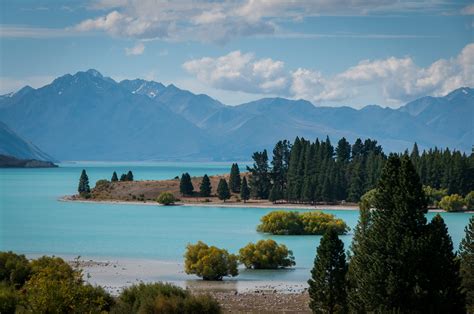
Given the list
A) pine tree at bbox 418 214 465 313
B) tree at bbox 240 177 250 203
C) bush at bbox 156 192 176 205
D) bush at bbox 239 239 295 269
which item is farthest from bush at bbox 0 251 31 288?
bush at bbox 156 192 176 205

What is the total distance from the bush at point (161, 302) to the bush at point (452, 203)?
80.2m

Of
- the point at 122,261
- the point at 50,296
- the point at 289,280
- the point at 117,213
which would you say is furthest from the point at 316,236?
the point at 50,296

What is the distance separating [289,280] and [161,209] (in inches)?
2736

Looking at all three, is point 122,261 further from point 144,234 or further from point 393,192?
point 393,192

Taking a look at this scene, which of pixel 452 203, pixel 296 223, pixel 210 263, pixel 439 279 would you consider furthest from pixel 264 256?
pixel 452 203

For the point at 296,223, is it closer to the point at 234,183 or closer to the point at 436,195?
the point at 436,195

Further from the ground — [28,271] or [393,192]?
[393,192]

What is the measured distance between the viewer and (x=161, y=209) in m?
125

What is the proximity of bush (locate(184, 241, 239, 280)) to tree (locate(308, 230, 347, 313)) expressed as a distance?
17515 millimetres

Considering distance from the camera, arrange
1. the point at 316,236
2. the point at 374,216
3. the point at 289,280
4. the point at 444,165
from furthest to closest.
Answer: the point at 444,165
the point at 316,236
the point at 289,280
the point at 374,216

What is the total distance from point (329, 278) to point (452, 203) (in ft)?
258

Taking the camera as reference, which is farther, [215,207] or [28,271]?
[215,207]

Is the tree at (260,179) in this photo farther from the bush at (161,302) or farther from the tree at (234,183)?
the bush at (161,302)

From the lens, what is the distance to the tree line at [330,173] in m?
121
